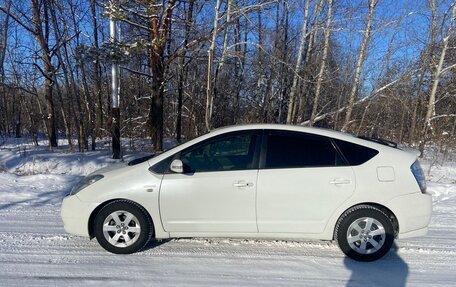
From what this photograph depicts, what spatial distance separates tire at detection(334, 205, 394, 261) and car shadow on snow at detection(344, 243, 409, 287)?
106 millimetres

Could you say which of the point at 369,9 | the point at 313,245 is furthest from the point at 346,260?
the point at 369,9

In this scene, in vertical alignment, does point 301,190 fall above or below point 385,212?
above

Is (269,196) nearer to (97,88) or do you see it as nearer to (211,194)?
(211,194)

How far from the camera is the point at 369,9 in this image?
41.0 ft

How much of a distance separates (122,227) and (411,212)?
11.5 ft

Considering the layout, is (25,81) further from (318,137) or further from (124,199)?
(318,137)

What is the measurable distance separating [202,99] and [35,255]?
16.0 metres

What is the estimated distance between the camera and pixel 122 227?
4020mm

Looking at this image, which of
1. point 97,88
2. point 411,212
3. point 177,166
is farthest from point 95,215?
point 97,88

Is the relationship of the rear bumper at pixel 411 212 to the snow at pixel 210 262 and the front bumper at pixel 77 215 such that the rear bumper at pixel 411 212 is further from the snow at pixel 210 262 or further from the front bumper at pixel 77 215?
the front bumper at pixel 77 215

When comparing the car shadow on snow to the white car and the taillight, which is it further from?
the taillight

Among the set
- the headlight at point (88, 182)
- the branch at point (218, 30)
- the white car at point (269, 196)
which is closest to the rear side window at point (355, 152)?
the white car at point (269, 196)

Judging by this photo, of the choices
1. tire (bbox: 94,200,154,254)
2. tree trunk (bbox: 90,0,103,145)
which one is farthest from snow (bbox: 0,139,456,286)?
tree trunk (bbox: 90,0,103,145)

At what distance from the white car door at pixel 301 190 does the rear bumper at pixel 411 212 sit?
601 mm
